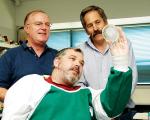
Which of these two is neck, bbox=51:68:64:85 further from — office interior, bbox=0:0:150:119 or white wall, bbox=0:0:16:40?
white wall, bbox=0:0:16:40

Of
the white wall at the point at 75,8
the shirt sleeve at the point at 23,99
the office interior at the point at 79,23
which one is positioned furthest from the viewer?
the white wall at the point at 75,8

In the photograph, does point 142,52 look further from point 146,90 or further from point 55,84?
point 55,84

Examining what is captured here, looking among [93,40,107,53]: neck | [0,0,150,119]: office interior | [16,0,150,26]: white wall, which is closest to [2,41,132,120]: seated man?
[93,40,107,53]: neck

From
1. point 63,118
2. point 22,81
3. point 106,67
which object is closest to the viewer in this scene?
point 63,118

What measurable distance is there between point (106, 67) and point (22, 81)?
0.61m

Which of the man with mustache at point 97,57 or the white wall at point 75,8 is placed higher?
the white wall at point 75,8

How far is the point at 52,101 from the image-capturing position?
4.55 ft

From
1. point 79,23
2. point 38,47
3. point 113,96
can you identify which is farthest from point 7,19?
point 113,96

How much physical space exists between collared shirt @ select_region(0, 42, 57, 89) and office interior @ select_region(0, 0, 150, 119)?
1198 millimetres

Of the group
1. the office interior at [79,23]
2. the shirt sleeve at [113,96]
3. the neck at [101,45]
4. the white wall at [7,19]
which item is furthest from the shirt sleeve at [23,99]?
the white wall at [7,19]

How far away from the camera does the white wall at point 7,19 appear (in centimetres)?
377

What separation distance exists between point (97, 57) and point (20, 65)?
520 millimetres

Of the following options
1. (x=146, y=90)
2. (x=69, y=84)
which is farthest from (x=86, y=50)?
(x=146, y=90)

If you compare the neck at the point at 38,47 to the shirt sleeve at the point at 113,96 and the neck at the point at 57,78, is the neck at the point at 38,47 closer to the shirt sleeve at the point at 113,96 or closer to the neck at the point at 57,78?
the neck at the point at 57,78
